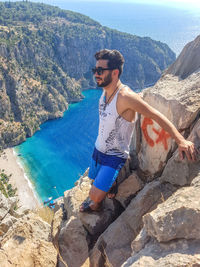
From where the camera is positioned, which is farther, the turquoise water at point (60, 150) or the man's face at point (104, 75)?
the turquoise water at point (60, 150)

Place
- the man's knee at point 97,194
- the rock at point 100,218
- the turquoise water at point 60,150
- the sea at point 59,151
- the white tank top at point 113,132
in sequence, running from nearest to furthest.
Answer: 1. the white tank top at point 113,132
2. the man's knee at point 97,194
3. the rock at point 100,218
4. the sea at point 59,151
5. the turquoise water at point 60,150

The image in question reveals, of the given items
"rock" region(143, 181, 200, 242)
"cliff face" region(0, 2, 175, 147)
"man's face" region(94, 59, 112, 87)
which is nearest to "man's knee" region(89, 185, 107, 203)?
"rock" region(143, 181, 200, 242)

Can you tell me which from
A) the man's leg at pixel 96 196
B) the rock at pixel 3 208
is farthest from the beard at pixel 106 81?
the rock at pixel 3 208

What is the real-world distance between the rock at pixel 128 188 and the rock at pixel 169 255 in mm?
2048

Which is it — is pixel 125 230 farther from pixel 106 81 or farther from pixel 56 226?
pixel 106 81

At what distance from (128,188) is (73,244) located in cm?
131

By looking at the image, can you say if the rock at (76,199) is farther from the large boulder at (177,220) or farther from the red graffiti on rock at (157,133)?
the large boulder at (177,220)

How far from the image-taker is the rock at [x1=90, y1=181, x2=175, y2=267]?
138 inches

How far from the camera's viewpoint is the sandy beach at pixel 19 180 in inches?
1362

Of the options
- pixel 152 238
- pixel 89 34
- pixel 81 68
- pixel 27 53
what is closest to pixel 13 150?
pixel 27 53

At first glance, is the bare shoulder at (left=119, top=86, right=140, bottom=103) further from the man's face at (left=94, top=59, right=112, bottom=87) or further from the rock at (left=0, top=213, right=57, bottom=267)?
the rock at (left=0, top=213, right=57, bottom=267)

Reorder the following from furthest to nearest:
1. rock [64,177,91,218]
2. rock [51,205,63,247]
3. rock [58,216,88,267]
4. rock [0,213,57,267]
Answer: rock [64,177,91,218], rock [51,205,63,247], rock [58,216,88,267], rock [0,213,57,267]

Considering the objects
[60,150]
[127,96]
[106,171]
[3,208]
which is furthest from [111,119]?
[60,150]

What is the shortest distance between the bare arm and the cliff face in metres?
51.9
